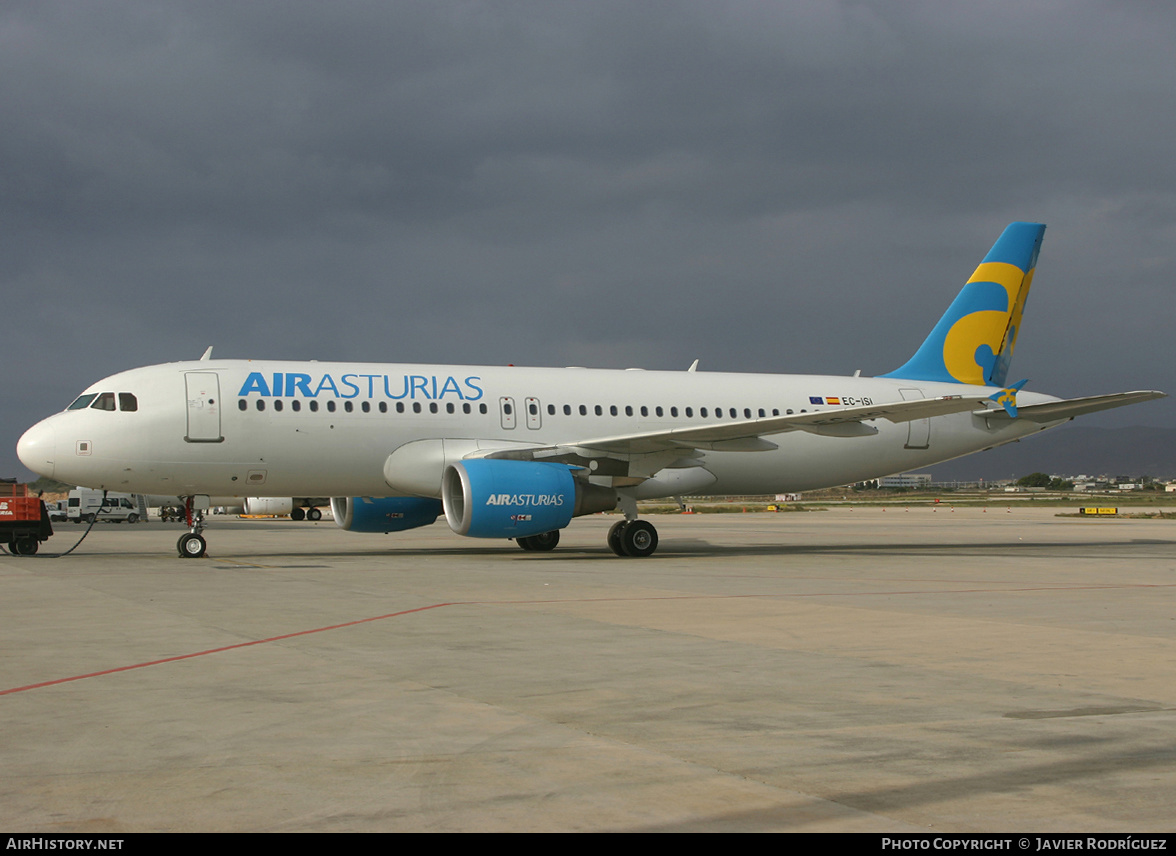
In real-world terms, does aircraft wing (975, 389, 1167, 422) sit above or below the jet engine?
above

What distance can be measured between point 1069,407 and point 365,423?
14857 millimetres

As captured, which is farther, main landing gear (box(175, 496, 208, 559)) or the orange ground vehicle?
the orange ground vehicle

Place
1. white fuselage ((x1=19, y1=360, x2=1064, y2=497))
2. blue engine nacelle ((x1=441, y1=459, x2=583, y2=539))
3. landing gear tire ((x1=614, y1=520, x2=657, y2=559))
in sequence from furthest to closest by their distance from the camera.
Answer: landing gear tire ((x1=614, y1=520, x2=657, y2=559)) → white fuselage ((x1=19, y1=360, x2=1064, y2=497)) → blue engine nacelle ((x1=441, y1=459, x2=583, y2=539))

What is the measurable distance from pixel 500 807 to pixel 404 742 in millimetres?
1272

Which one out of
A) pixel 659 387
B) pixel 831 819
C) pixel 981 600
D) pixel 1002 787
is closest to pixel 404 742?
pixel 831 819

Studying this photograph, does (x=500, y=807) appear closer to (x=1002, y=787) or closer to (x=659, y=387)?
(x=1002, y=787)

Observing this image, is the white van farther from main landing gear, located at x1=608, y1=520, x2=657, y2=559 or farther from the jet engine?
main landing gear, located at x1=608, y1=520, x2=657, y2=559

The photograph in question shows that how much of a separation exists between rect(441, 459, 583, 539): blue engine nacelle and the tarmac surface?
13.5ft

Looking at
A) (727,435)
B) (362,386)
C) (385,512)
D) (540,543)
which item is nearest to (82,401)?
(362,386)

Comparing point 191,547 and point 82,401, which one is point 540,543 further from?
point 82,401

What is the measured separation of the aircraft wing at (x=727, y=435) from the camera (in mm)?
19016

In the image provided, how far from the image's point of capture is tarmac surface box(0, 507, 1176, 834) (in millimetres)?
4297

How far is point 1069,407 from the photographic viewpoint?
888 inches

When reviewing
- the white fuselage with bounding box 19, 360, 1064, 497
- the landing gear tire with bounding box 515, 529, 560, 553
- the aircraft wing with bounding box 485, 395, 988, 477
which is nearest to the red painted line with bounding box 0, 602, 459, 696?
the aircraft wing with bounding box 485, 395, 988, 477
